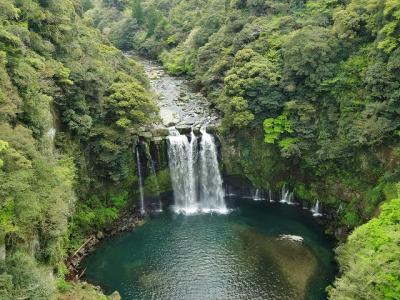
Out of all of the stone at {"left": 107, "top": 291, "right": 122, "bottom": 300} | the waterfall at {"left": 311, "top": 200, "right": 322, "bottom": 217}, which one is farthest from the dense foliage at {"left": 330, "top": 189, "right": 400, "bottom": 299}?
the stone at {"left": 107, "top": 291, "right": 122, "bottom": 300}

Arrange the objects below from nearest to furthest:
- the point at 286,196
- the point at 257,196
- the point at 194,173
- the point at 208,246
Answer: the point at 208,246 < the point at 286,196 < the point at 257,196 < the point at 194,173

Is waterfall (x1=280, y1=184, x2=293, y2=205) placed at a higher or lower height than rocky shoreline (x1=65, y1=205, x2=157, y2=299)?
higher

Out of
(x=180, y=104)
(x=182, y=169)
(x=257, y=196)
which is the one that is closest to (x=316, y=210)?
(x=257, y=196)

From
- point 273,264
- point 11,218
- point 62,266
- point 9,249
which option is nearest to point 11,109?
point 11,218

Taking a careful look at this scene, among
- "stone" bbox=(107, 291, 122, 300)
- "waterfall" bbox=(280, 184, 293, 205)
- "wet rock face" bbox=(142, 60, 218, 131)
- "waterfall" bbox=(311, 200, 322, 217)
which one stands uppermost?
"wet rock face" bbox=(142, 60, 218, 131)

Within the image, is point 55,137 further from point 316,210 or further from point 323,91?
point 316,210

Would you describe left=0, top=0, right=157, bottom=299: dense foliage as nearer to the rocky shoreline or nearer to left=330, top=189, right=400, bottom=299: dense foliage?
the rocky shoreline

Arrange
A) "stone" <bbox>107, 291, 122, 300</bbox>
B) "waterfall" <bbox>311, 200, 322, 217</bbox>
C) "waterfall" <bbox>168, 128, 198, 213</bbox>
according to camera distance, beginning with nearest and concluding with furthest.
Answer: "stone" <bbox>107, 291, 122, 300</bbox> → "waterfall" <bbox>311, 200, 322, 217</bbox> → "waterfall" <bbox>168, 128, 198, 213</bbox>
